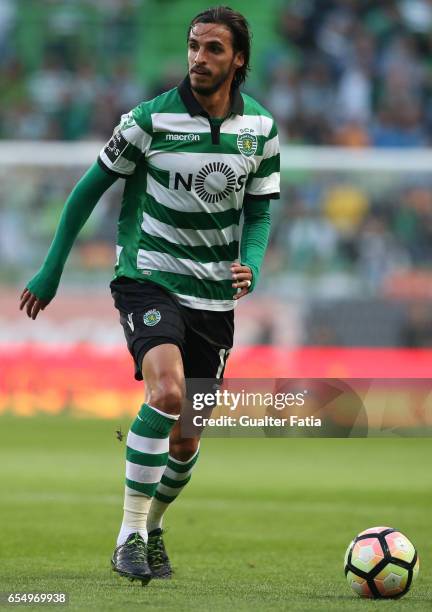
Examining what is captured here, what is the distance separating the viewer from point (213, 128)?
217 inches

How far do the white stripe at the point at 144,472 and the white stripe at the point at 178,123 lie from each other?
1405mm

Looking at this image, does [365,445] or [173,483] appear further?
[365,445]

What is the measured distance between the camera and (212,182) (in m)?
5.50

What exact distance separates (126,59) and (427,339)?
7.69m

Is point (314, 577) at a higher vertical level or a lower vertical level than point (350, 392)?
lower

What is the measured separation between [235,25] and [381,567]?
7.72 ft

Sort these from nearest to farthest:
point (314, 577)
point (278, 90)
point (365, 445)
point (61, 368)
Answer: point (314, 577), point (365, 445), point (61, 368), point (278, 90)

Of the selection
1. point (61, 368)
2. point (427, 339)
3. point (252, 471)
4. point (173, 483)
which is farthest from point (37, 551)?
point (427, 339)

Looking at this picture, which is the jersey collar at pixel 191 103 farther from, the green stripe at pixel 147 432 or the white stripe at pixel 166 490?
→ the white stripe at pixel 166 490

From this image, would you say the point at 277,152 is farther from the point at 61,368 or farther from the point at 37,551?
the point at 61,368

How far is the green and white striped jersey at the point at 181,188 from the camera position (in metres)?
5.45

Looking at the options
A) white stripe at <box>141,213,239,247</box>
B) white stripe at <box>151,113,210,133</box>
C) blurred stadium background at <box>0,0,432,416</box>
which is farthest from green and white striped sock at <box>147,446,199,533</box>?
blurred stadium background at <box>0,0,432,416</box>

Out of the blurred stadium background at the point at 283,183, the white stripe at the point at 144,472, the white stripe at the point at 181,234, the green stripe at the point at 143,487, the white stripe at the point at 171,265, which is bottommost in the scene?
the blurred stadium background at the point at 283,183

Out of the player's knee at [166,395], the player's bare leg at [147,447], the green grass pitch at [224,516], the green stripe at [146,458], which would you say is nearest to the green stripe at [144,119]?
the player's bare leg at [147,447]
